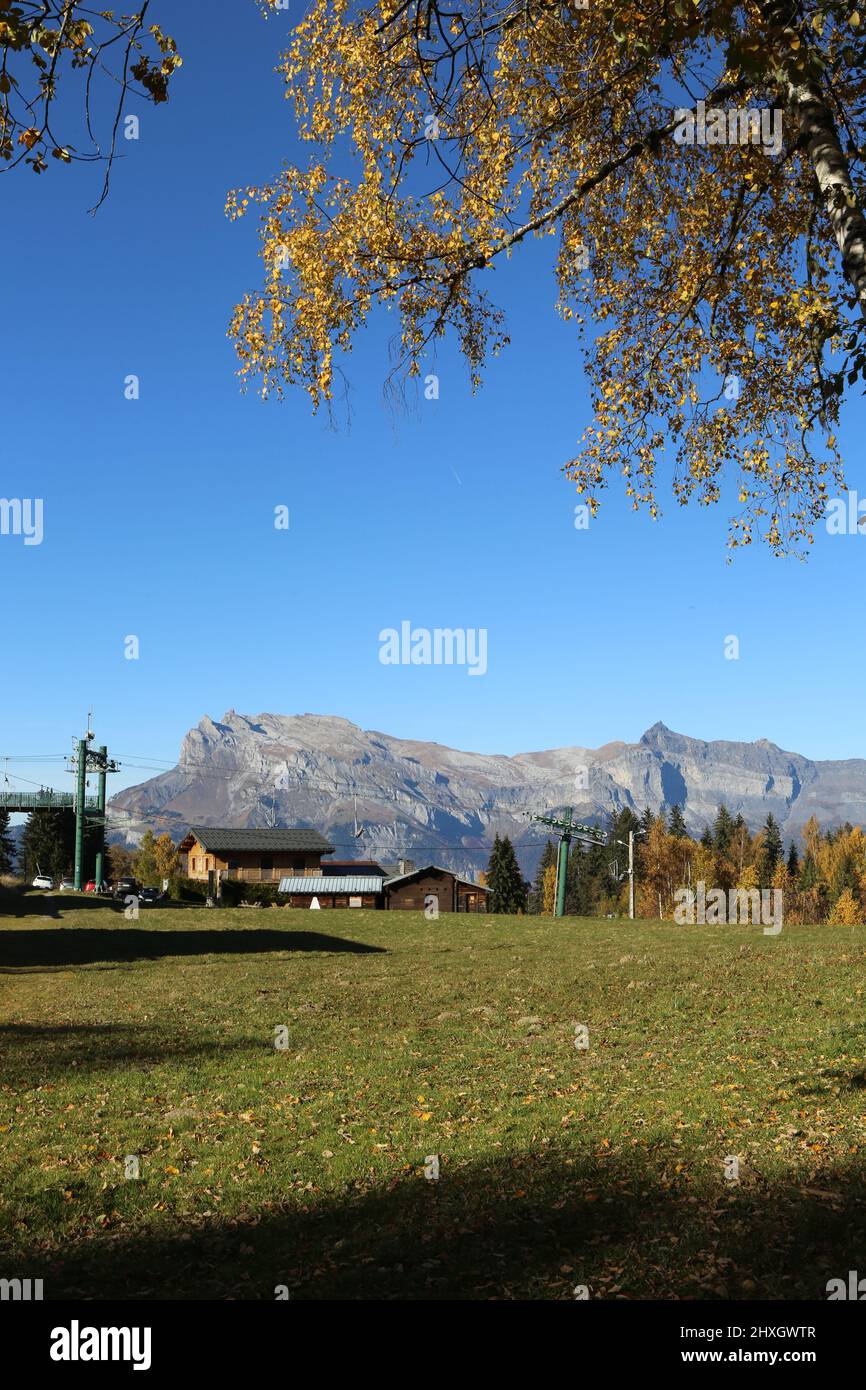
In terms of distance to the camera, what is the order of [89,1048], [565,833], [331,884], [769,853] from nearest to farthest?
1. [89,1048]
2. [565,833]
3. [331,884]
4. [769,853]

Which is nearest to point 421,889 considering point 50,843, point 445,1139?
point 50,843

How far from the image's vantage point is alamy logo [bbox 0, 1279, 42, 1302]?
23.0 ft

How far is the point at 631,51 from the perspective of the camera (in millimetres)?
11359

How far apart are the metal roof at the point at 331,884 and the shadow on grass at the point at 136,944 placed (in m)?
38.4

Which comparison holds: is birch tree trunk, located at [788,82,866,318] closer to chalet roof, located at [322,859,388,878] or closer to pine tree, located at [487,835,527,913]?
pine tree, located at [487,835,527,913]

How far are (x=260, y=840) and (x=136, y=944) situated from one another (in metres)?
56.4

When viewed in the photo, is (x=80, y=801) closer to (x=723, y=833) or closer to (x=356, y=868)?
(x=356, y=868)

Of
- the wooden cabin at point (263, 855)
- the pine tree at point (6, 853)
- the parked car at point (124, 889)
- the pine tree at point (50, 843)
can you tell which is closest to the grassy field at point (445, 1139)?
the parked car at point (124, 889)

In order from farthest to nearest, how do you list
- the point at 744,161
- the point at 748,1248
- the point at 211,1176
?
the point at 744,161 < the point at 211,1176 < the point at 748,1248

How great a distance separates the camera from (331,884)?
8475 cm

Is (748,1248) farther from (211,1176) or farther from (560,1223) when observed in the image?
(211,1176)

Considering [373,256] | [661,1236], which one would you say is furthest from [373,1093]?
[373,256]
